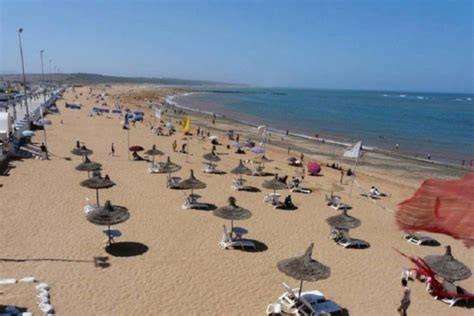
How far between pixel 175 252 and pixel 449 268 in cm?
766

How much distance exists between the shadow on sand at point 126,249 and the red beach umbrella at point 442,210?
10.8 m

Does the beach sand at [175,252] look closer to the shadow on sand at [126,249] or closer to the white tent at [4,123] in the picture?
the shadow on sand at [126,249]

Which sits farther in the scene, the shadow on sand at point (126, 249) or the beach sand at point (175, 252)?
the shadow on sand at point (126, 249)

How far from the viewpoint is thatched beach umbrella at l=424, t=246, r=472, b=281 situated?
10445 mm

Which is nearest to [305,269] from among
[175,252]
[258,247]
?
[258,247]

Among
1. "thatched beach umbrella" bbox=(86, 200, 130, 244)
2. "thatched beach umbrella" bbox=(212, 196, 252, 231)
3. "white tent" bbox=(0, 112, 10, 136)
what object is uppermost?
"white tent" bbox=(0, 112, 10, 136)

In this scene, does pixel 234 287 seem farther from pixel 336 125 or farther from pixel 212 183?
pixel 336 125

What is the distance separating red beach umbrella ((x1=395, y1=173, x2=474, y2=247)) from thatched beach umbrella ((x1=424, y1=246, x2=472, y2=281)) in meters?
9.57

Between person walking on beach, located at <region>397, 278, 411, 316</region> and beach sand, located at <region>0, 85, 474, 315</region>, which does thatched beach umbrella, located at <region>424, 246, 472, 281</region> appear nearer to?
beach sand, located at <region>0, 85, 474, 315</region>

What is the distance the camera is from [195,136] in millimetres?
37906

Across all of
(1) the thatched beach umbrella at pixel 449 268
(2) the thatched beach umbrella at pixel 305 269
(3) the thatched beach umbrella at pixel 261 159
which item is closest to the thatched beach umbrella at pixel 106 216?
(2) the thatched beach umbrella at pixel 305 269

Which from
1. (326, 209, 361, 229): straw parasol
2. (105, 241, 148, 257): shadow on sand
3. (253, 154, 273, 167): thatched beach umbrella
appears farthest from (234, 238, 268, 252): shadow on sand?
(253, 154, 273, 167): thatched beach umbrella

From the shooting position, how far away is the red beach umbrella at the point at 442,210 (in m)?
2.09

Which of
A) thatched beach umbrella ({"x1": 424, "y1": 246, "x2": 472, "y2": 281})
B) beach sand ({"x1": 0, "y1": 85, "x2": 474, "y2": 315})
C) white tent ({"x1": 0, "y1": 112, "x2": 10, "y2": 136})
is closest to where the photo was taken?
beach sand ({"x1": 0, "y1": 85, "x2": 474, "y2": 315})
